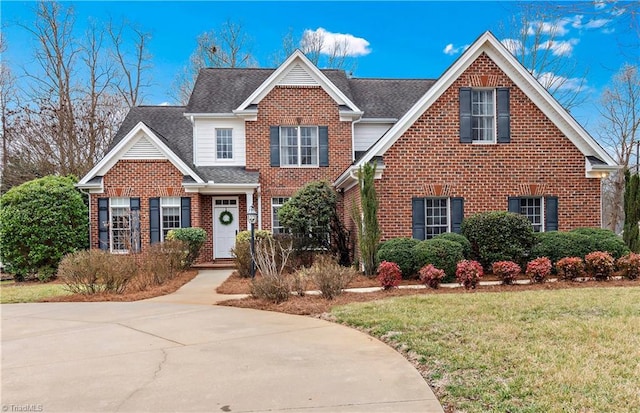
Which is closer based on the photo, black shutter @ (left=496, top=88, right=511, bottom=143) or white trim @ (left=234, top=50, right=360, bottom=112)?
black shutter @ (left=496, top=88, right=511, bottom=143)

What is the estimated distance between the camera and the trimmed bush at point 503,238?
1223cm

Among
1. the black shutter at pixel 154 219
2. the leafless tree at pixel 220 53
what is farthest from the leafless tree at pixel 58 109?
the black shutter at pixel 154 219

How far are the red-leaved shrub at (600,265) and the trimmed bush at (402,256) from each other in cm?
419

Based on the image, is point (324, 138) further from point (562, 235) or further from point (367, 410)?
point (367, 410)

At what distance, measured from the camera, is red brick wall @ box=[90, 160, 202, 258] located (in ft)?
55.7

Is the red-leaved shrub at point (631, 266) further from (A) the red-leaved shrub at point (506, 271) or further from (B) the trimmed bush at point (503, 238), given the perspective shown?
(A) the red-leaved shrub at point (506, 271)

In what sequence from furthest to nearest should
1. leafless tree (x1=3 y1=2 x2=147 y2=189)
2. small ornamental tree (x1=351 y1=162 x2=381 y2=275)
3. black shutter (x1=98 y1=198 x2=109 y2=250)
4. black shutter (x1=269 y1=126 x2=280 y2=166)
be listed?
leafless tree (x1=3 y1=2 x2=147 y2=189)
black shutter (x1=269 y1=126 x2=280 y2=166)
black shutter (x1=98 y1=198 x2=109 y2=250)
small ornamental tree (x1=351 y1=162 x2=381 y2=275)

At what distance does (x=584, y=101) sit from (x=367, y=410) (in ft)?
99.0

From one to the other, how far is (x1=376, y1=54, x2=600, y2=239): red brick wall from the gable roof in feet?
0.56

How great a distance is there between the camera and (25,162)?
25.0 meters

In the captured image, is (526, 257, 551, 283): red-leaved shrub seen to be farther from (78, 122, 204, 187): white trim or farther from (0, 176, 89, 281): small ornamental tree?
(0, 176, 89, 281): small ornamental tree

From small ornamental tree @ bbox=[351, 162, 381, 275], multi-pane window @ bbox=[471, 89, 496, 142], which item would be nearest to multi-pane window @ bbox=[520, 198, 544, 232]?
multi-pane window @ bbox=[471, 89, 496, 142]

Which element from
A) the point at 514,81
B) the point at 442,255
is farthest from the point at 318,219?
the point at 514,81

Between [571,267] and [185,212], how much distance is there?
12.7 metres
